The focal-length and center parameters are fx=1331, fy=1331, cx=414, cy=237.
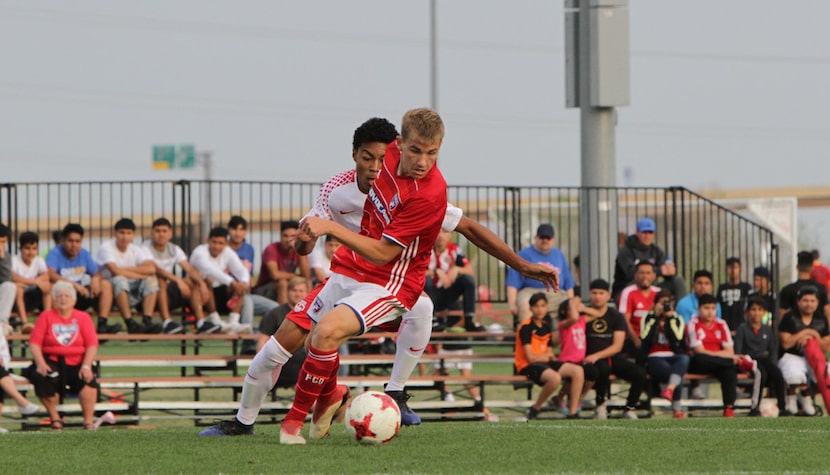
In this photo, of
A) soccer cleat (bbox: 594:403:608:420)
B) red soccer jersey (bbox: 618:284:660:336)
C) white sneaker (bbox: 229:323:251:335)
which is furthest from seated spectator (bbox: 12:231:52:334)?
red soccer jersey (bbox: 618:284:660:336)

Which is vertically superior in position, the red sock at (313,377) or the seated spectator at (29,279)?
the seated spectator at (29,279)

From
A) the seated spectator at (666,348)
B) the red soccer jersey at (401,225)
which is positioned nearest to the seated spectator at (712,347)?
the seated spectator at (666,348)

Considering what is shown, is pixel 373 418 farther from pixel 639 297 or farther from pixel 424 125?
pixel 639 297

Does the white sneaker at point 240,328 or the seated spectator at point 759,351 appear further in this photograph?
the white sneaker at point 240,328

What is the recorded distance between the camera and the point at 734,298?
669 inches

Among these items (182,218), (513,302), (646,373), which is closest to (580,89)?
(513,302)

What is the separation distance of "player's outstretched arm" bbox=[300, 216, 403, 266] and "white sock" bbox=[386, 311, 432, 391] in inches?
39.7

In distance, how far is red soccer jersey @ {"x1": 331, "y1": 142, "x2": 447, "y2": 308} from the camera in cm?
736

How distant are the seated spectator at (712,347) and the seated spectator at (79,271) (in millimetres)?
6905

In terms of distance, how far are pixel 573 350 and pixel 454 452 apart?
285 inches

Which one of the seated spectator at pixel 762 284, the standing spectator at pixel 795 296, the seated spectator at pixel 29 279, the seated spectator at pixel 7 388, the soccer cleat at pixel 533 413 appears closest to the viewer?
the seated spectator at pixel 7 388

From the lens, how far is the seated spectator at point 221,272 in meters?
16.1

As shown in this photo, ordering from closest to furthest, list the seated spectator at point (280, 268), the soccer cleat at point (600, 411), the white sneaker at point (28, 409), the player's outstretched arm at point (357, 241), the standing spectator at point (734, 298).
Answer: the player's outstretched arm at point (357, 241), the white sneaker at point (28, 409), the soccer cleat at point (600, 411), the seated spectator at point (280, 268), the standing spectator at point (734, 298)

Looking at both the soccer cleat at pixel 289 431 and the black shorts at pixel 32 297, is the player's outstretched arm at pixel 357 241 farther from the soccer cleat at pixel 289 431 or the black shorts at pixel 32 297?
the black shorts at pixel 32 297
